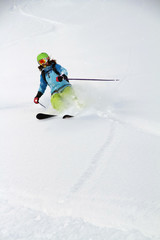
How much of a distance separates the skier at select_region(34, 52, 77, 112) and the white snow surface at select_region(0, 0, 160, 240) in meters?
0.25

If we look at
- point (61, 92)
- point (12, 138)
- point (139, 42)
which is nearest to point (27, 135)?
point (12, 138)

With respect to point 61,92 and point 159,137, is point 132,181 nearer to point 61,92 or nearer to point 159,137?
point 159,137

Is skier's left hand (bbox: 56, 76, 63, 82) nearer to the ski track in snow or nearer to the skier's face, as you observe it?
the skier's face

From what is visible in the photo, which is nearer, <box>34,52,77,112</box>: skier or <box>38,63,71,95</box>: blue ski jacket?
<box>34,52,77,112</box>: skier

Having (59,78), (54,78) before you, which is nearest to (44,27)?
(54,78)

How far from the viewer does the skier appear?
3.70 m

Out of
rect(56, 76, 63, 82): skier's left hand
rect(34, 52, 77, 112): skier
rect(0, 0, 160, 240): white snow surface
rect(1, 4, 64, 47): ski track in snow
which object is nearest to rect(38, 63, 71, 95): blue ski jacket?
rect(34, 52, 77, 112): skier

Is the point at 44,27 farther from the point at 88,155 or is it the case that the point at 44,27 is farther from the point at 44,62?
the point at 88,155

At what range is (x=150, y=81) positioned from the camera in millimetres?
4266

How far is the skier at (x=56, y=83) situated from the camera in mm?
3703

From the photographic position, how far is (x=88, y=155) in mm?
2371

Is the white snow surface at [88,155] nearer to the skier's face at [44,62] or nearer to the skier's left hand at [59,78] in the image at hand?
the skier's left hand at [59,78]

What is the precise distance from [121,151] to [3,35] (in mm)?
9624

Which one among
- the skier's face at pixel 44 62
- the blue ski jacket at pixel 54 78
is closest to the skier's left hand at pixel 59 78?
the blue ski jacket at pixel 54 78
